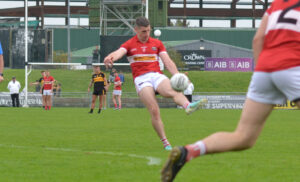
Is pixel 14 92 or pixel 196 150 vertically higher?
pixel 196 150

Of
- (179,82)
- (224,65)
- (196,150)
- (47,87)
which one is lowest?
(47,87)

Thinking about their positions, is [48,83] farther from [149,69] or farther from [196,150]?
[196,150]

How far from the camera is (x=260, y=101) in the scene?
18.5 ft

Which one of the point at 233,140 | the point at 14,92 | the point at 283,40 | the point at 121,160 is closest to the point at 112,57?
the point at 121,160

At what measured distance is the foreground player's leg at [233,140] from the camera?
18.7 feet

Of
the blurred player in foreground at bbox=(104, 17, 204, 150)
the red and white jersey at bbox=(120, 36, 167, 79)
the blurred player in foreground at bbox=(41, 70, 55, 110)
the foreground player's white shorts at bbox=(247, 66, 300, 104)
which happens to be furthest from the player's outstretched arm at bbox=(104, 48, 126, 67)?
the blurred player in foreground at bbox=(41, 70, 55, 110)

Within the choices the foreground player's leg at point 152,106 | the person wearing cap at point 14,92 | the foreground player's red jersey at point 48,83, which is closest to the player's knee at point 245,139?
the foreground player's leg at point 152,106

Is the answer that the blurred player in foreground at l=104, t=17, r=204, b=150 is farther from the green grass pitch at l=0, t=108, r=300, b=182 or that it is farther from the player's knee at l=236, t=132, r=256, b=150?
the player's knee at l=236, t=132, r=256, b=150

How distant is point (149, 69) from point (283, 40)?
19.3 ft

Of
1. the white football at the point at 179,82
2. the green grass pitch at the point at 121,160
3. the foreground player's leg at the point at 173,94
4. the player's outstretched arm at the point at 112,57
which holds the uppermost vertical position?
the player's outstretched arm at the point at 112,57

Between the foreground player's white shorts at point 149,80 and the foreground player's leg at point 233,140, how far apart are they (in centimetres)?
524

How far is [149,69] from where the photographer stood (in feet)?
37.2

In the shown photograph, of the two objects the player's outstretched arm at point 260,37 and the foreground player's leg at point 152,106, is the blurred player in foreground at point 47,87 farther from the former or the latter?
the player's outstretched arm at point 260,37

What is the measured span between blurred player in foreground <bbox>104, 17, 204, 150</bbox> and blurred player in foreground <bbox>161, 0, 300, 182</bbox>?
482 centimetres
